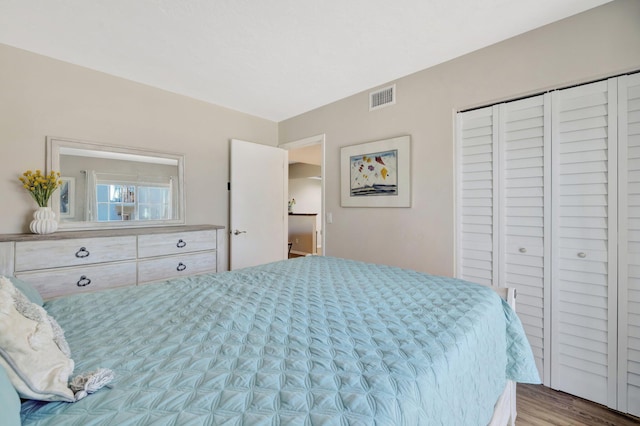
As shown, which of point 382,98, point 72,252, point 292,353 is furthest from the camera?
point 382,98

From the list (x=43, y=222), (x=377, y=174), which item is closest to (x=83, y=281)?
(x=43, y=222)

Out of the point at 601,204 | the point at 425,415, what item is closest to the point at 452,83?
the point at 601,204

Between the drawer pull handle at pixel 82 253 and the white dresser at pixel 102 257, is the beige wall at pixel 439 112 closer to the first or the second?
the white dresser at pixel 102 257

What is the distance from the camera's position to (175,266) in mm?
2580

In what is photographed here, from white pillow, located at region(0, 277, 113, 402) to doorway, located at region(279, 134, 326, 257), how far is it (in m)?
4.07

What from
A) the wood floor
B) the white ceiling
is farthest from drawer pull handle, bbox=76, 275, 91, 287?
the wood floor

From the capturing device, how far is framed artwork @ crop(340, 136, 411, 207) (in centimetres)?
261

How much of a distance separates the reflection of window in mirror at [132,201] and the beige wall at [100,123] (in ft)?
0.86

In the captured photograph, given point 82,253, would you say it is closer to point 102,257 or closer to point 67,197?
point 102,257

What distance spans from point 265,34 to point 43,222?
7.35ft

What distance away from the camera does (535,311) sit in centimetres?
194

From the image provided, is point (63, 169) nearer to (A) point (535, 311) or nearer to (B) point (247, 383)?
(B) point (247, 383)

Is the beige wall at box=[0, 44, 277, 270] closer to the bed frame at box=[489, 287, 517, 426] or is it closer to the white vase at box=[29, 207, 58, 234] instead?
the white vase at box=[29, 207, 58, 234]

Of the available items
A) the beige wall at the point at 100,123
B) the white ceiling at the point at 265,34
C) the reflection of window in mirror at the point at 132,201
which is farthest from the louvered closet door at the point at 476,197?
the reflection of window in mirror at the point at 132,201
